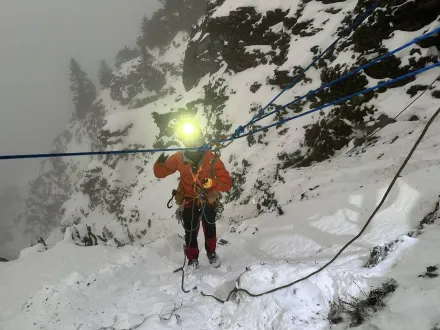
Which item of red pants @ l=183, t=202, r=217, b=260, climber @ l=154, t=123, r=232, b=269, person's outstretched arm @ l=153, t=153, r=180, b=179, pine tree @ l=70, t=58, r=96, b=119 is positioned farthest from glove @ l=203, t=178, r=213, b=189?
pine tree @ l=70, t=58, r=96, b=119

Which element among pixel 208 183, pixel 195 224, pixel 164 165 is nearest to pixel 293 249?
pixel 195 224

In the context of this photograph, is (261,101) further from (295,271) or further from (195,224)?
(295,271)

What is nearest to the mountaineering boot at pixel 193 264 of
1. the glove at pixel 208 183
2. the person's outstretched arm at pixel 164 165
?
the glove at pixel 208 183

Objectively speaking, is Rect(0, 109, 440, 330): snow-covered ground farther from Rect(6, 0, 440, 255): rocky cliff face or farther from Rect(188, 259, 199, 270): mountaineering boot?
Rect(6, 0, 440, 255): rocky cliff face

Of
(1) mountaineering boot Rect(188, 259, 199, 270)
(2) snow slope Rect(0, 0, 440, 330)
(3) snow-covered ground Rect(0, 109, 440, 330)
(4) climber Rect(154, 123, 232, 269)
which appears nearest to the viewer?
(3) snow-covered ground Rect(0, 109, 440, 330)

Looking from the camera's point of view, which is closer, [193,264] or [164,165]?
[164,165]

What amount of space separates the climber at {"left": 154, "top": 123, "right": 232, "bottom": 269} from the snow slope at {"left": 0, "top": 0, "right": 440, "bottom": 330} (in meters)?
1.12

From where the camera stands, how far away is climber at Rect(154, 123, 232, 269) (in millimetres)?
5082

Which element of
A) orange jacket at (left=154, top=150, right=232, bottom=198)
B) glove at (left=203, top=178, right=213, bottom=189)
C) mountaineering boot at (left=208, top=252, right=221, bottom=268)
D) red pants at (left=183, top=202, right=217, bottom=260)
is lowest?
mountaineering boot at (left=208, top=252, right=221, bottom=268)

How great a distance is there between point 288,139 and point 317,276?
10.3m

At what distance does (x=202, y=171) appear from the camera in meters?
5.16

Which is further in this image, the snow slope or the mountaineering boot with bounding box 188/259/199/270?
the mountaineering boot with bounding box 188/259/199/270

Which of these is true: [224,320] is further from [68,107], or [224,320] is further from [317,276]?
[68,107]

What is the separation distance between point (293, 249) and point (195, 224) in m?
1.80
